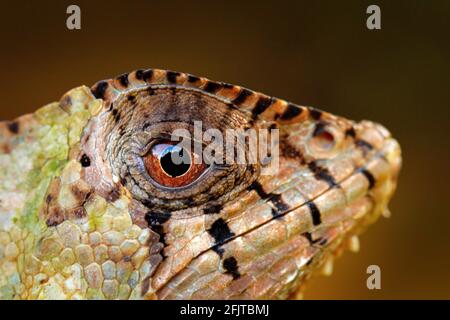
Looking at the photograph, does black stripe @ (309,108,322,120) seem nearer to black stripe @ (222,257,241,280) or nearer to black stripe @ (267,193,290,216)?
black stripe @ (267,193,290,216)

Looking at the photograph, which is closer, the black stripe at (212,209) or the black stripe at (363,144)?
the black stripe at (212,209)

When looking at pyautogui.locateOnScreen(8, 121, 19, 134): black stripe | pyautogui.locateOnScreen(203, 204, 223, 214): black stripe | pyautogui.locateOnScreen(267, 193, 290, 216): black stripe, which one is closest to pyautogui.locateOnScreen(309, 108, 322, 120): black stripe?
pyautogui.locateOnScreen(267, 193, 290, 216): black stripe

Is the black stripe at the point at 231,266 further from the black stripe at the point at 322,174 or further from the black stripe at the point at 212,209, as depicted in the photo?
the black stripe at the point at 322,174

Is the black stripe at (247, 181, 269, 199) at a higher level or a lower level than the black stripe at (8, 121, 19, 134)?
lower

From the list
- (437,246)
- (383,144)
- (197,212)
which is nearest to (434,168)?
(437,246)

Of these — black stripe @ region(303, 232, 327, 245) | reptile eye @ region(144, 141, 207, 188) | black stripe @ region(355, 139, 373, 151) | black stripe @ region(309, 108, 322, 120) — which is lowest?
black stripe @ region(303, 232, 327, 245)

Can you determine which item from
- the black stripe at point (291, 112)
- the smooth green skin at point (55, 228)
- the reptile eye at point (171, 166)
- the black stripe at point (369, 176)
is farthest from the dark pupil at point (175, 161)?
the black stripe at point (369, 176)

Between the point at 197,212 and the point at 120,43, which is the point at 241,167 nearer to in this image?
the point at 197,212
